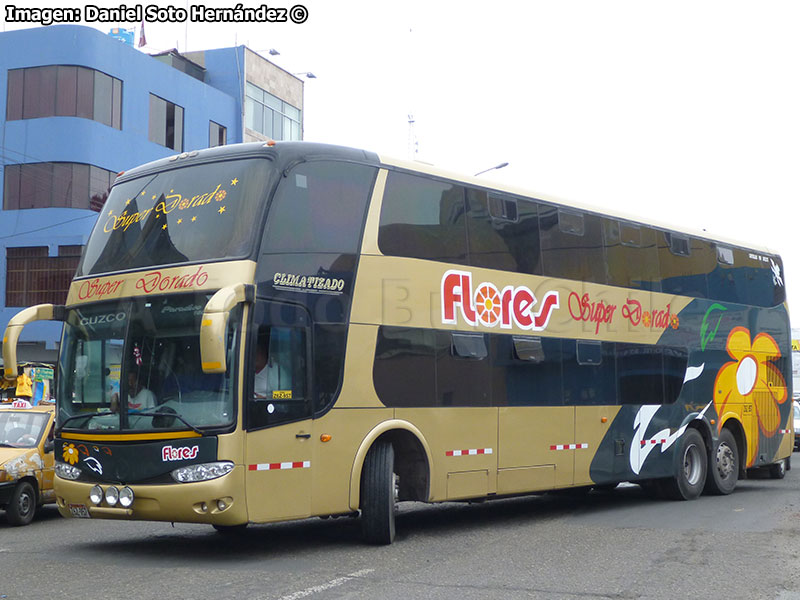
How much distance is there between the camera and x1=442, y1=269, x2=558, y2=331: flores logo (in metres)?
11.8

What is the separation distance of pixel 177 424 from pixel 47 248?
2773cm

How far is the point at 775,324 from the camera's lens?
18781 mm

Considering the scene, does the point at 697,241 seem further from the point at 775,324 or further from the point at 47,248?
the point at 47,248

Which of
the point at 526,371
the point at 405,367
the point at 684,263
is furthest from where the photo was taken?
the point at 684,263

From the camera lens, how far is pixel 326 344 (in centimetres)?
1021

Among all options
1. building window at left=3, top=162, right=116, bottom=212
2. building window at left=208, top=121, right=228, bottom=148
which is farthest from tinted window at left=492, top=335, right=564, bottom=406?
building window at left=208, top=121, right=228, bottom=148

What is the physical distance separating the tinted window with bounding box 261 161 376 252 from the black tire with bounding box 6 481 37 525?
238 inches

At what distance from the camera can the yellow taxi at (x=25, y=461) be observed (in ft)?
43.3

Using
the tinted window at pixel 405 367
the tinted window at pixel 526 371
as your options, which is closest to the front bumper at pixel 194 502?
the tinted window at pixel 405 367

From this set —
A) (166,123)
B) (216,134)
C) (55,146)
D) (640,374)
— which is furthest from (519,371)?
(216,134)

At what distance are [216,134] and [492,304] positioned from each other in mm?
30584

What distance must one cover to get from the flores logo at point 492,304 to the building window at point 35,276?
25416mm

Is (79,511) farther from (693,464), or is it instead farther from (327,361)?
(693,464)

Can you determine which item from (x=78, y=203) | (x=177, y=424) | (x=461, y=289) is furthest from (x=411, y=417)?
(x=78, y=203)
